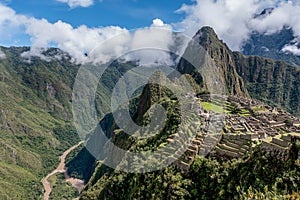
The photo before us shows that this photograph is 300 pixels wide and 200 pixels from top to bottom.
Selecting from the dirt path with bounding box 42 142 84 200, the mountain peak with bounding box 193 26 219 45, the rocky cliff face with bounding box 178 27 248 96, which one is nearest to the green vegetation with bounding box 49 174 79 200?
the dirt path with bounding box 42 142 84 200

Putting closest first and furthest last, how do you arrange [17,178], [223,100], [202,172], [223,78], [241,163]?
[241,163] → [202,172] → [223,100] → [17,178] → [223,78]

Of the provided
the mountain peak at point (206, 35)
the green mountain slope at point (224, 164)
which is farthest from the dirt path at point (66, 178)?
the mountain peak at point (206, 35)

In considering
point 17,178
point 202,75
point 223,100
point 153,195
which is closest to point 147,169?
point 153,195

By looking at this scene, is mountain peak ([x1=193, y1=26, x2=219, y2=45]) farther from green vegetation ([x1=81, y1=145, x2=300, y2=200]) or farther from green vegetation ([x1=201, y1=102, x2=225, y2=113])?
green vegetation ([x1=81, y1=145, x2=300, y2=200])

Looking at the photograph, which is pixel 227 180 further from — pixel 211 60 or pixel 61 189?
pixel 211 60

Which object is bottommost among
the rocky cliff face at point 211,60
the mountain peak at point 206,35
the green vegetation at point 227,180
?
the green vegetation at point 227,180

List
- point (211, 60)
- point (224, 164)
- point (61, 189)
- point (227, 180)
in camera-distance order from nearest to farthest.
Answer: point (227, 180)
point (224, 164)
point (61, 189)
point (211, 60)

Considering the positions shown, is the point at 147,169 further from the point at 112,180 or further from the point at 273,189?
the point at 273,189

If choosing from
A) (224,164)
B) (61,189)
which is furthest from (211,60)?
(224,164)

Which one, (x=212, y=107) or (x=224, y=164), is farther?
(x=212, y=107)

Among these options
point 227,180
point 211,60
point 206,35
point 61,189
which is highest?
point 206,35

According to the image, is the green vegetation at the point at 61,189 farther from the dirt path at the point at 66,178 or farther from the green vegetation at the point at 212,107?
the green vegetation at the point at 212,107
